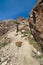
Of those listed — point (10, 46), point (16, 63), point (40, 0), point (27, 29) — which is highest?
point (40, 0)

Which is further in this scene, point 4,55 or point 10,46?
point 10,46

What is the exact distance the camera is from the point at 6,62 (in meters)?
Result: 25.1

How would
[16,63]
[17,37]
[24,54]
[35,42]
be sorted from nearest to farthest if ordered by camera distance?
[16,63] < [24,54] < [35,42] < [17,37]

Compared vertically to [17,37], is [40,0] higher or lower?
higher

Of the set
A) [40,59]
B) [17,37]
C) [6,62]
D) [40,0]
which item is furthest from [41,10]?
[17,37]

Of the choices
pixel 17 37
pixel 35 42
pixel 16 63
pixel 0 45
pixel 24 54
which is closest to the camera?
pixel 16 63

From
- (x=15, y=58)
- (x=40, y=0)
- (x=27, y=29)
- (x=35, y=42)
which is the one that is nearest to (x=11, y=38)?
(x=27, y=29)

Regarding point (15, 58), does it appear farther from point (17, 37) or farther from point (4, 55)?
point (17, 37)

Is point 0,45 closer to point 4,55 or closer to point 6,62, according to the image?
point 4,55

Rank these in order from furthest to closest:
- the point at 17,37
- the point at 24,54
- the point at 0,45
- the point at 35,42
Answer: the point at 17,37 < the point at 0,45 < the point at 35,42 < the point at 24,54

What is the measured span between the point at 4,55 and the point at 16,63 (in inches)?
142

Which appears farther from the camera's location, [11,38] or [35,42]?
[11,38]

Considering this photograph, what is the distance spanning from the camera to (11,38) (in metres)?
33.8

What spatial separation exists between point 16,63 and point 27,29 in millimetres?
11839
